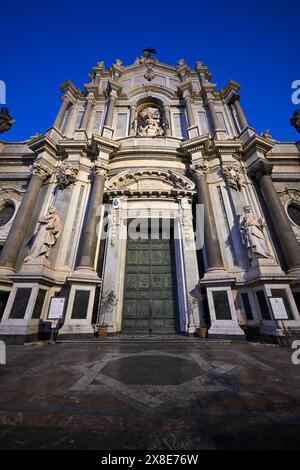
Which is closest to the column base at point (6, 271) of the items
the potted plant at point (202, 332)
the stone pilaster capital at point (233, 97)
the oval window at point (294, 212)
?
the potted plant at point (202, 332)

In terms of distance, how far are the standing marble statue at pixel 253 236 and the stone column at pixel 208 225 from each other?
112 centimetres

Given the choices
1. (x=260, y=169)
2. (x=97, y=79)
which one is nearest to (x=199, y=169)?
(x=260, y=169)

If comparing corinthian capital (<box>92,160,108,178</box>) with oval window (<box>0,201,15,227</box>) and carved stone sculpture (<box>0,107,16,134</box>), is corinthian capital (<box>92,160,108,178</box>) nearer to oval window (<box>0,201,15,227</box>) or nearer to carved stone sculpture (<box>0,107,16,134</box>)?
oval window (<box>0,201,15,227</box>)

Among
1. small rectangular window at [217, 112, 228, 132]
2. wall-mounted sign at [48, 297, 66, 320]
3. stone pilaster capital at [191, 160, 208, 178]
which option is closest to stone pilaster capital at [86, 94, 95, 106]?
small rectangular window at [217, 112, 228, 132]

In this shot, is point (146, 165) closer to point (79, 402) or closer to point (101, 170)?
point (101, 170)

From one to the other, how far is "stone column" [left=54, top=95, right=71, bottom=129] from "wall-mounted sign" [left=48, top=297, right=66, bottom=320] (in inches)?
432

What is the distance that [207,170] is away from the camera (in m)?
10.3

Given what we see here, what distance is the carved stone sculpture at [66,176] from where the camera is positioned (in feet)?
31.2

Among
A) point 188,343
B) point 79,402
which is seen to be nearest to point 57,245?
point 188,343

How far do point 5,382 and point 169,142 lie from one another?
1282 centimetres

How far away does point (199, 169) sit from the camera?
9992 millimetres

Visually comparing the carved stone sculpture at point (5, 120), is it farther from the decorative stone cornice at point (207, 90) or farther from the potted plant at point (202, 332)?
the potted plant at point (202, 332)

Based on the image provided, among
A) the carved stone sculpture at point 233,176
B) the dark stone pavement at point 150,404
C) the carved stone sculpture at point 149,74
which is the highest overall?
the carved stone sculpture at point 149,74

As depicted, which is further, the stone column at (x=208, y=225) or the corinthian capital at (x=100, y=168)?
the corinthian capital at (x=100, y=168)
